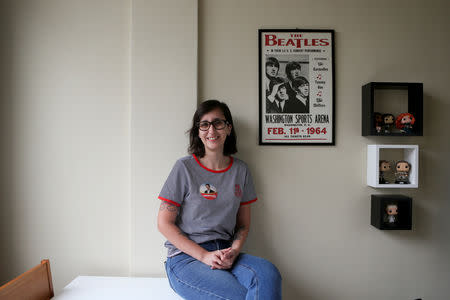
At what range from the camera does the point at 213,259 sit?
4.88 feet

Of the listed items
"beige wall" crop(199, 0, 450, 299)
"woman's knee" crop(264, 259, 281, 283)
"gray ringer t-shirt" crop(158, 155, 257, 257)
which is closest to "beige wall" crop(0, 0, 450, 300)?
"beige wall" crop(199, 0, 450, 299)

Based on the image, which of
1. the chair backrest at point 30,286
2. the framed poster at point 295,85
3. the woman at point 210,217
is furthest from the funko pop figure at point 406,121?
the chair backrest at point 30,286

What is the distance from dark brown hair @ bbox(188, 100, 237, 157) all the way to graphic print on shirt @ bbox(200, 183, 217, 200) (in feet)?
0.65

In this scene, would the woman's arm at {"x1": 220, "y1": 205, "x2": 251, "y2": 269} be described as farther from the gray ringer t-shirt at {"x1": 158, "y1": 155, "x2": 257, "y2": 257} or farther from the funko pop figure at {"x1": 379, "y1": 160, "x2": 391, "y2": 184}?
the funko pop figure at {"x1": 379, "y1": 160, "x2": 391, "y2": 184}

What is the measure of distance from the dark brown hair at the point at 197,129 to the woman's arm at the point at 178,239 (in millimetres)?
366

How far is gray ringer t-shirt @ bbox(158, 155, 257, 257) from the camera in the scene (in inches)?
63.3

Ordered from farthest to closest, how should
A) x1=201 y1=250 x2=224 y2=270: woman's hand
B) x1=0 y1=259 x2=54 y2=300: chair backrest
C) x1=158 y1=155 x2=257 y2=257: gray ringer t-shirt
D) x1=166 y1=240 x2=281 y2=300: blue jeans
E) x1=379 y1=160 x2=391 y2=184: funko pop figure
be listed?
1. x1=379 y1=160 x2=391 y2=184: funko pop figure
2. x1=158 y1=155 x2=257 y2=257: gray ringer t-shirt
3. x1=201 y1=250 x2=224 y2=270: woman's hand
4. x1=166 y1=240 x2=281 y2=300: blue jeans
5. x1=0 y1=259 x2=54 y2=300: chair backrest

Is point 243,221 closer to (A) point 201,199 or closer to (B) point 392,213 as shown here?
(A) point 201,199

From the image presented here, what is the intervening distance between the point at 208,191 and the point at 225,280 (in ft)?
1.54

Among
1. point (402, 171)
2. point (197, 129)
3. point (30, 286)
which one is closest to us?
point (30, 286)

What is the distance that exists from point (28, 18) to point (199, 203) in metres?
1.70

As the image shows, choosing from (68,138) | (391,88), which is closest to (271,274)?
(391,88)

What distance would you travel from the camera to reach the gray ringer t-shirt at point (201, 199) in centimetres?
161

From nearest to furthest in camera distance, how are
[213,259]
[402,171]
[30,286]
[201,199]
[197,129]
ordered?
[30,286] → [213,259] → [201,199] → [197,129] → [402,171]
